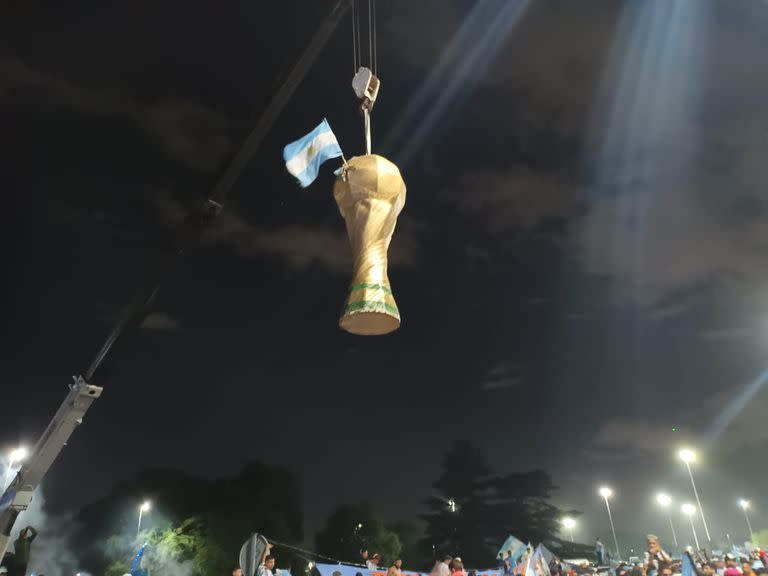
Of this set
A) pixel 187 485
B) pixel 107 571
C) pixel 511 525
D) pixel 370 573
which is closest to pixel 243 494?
pixel 187 485

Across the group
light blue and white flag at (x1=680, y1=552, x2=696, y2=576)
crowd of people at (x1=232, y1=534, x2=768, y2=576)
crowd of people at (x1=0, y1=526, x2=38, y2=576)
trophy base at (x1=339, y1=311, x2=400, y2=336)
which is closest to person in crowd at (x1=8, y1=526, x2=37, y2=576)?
crowd of people at (x1=0, y1=526, x2=38, y2=576)

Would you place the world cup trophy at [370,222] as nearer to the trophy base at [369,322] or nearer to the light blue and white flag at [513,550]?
the trophy base at [369,322]

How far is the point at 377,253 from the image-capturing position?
6.05 meters

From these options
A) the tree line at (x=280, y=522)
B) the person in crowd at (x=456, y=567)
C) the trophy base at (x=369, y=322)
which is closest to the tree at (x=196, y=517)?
the tree line at (x=280, y=522)

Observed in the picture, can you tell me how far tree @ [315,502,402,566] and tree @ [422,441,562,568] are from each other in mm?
7226

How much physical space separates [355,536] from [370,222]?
194 ft

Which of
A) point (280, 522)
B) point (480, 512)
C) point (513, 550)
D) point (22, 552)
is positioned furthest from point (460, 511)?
point (22, 552)

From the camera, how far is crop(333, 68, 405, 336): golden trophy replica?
18.8 ft

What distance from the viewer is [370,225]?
6055mm

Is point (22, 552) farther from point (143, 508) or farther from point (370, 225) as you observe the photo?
point (143, 508)

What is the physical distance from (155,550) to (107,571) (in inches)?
429

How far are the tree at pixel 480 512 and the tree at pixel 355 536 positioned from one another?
7226 mm

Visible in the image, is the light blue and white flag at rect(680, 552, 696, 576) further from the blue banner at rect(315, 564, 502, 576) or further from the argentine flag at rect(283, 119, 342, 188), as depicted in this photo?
the argentine flag at rect(283, 119, 342, 188)

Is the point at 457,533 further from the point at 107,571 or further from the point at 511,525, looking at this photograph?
the point at 107,571
